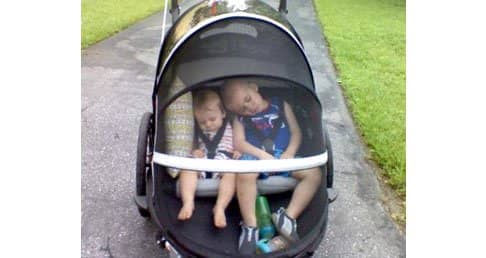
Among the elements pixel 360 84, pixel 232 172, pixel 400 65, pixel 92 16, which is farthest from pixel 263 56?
pixel 92 16

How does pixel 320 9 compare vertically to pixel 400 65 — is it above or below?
below

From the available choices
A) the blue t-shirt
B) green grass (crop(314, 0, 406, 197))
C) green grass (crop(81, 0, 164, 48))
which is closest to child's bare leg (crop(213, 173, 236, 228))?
the blue t-shirt

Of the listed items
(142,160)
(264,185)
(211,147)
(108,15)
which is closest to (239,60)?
(211,147)

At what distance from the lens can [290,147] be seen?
205cm

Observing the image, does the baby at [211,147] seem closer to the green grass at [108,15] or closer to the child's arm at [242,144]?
the child's arm at [242,144]

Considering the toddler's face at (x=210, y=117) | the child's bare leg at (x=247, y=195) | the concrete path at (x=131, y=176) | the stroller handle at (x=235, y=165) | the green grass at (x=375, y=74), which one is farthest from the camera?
the green grass at (x=375, y=74)

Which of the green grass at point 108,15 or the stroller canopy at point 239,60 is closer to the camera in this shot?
the stroller canopy at point 239,60

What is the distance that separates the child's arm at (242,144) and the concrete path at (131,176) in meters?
0.63

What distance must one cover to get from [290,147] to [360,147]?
1506 millimetres

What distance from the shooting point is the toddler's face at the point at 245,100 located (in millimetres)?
2002

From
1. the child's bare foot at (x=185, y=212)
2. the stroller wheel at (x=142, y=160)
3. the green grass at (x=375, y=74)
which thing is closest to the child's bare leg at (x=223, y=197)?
the child's bare foot at (x=185, y=212)

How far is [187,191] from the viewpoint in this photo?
1954 mm

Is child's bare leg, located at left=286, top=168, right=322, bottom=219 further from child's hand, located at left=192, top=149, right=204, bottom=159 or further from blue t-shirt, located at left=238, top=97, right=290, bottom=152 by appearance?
child's hand, located at left=192, top=149, right=204, bottom=159

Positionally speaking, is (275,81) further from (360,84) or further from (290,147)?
(360,84)
